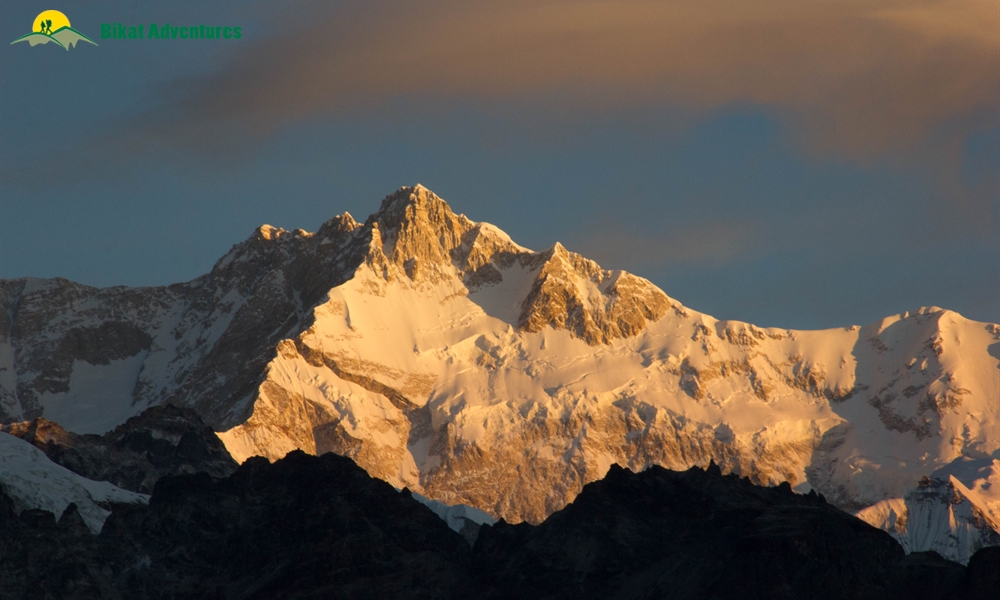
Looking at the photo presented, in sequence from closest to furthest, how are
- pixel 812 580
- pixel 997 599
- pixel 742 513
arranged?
pixel 997 599 → pixel 812 580 → pixel 742 513

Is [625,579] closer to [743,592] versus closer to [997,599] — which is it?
[743,592]

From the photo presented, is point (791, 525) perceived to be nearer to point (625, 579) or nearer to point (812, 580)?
point (812, 580)

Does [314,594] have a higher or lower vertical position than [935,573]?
lower

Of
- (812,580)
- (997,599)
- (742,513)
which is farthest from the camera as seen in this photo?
(742,513)

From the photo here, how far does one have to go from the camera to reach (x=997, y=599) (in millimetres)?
165125

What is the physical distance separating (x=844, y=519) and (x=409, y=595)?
145ft

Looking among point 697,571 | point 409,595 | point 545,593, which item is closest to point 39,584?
point 409,595

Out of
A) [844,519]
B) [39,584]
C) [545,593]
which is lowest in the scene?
[39,584]

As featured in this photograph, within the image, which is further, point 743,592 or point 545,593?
point 545,593

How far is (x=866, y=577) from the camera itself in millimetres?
181875

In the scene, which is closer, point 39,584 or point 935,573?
point 935,573

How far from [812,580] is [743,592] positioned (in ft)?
20.8

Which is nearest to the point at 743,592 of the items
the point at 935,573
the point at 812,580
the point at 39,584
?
the point at 812,580

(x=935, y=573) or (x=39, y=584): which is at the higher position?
(x=935, y=573)
